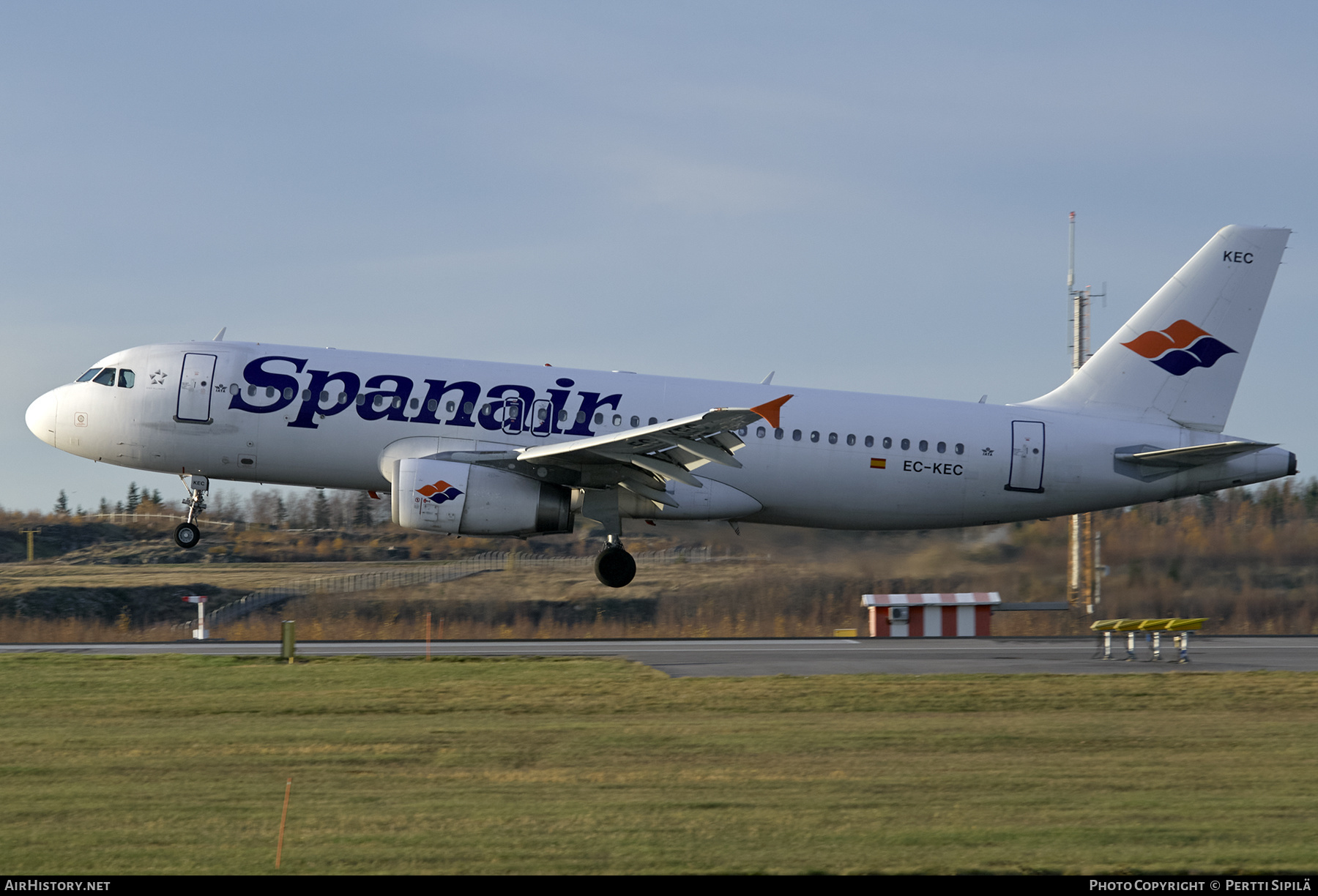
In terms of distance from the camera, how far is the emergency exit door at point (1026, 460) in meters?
26.5

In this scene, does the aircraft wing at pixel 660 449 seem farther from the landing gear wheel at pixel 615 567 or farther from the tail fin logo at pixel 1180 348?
the tail fin logo at pixel 1180 348

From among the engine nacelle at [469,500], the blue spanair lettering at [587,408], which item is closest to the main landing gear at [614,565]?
the engine nacelle at [469,500]

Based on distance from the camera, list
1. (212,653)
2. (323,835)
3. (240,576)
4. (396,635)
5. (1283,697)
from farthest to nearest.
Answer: (240,576)
(396,635)
(212,653)
(1283,697)
(323,835)

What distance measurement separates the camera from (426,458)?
23984 mm

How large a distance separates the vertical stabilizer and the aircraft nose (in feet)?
70.5

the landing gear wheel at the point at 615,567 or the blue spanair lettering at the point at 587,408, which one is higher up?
the blue spanair lettering at the point at 587,408

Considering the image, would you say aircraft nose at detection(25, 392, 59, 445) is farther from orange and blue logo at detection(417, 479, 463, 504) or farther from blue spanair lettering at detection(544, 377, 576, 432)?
blue spanair lettering at detection(544, 377, 576, 432)

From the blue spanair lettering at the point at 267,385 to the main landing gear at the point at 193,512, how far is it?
6.66 feet

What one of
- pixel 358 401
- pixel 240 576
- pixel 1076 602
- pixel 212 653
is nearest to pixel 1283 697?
pixel 1076 602

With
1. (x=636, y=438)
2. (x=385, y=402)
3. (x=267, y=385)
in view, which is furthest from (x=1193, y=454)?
(x=267, y=385)

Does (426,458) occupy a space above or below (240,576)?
above
